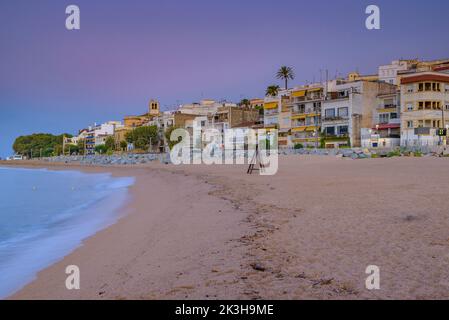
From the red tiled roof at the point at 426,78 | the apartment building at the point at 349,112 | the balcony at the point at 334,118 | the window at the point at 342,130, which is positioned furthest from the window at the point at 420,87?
the window at the point at 342,130

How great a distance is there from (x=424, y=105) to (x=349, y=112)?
10.2 meters

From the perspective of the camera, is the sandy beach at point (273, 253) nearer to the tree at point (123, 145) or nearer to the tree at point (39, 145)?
the tree at point (123, 145)

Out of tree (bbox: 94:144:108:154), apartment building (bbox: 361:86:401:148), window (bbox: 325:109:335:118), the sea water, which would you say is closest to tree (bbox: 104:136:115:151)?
tree (bbox: 94:144:108:154)

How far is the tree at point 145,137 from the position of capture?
92.2m

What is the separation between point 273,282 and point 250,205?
670 cm

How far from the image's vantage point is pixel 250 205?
37.8 ft

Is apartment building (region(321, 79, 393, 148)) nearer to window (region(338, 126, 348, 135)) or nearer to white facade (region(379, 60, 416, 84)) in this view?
window (region(338, 126, 348, 135))

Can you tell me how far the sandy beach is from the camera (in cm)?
468

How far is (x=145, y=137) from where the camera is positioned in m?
92.9

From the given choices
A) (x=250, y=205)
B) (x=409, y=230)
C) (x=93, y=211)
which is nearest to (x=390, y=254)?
(x=409, y=230)

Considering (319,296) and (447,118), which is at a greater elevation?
(447,118)

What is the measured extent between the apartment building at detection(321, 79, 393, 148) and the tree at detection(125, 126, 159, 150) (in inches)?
1721

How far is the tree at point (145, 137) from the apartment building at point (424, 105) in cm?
5628
